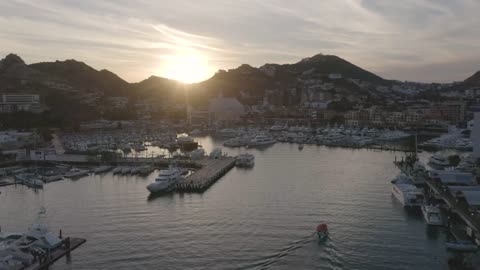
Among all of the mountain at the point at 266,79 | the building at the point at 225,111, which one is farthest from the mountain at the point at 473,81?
the building at the point at 225,111

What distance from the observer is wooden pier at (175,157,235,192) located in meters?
13.6

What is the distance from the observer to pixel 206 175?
15.2m

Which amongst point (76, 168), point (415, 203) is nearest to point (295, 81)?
point (76, 168)

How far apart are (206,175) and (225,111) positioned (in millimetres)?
31944

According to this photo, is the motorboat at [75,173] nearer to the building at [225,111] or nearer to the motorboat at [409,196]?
the motorboat at [409,196]

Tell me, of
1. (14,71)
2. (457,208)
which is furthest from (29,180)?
(14,71)

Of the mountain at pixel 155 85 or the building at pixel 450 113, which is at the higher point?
the mountain at pixel 155 85

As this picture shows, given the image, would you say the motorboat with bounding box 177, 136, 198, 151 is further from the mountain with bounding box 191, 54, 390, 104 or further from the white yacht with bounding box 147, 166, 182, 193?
the mountain with bounding box 191, 54, 390, 104

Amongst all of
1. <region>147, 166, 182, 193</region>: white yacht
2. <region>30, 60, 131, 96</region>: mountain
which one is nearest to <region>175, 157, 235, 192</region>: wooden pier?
<region>147, 166, 182, 193</region>: white yacht

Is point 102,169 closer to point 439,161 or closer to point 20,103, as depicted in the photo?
point 439,161

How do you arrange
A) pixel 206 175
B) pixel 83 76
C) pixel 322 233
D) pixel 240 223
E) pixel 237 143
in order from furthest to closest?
pixel 83 76, pixel 237 143, pixel 206 175, pixel 240 223, pixel 322 233

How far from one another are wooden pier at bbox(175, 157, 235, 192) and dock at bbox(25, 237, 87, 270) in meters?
5.11

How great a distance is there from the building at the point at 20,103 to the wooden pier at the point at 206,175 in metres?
24.8

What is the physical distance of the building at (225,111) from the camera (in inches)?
1802
